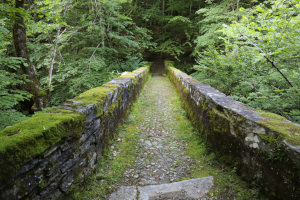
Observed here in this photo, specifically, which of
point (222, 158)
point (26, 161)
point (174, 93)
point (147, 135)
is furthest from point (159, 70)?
point (26, 161)

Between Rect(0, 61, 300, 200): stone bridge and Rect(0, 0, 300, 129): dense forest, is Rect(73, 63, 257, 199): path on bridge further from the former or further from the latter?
Rect(0, 0, 300, 129): dense forest

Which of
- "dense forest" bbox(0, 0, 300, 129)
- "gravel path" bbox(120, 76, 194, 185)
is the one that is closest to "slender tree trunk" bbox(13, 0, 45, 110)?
"dense forest" bbox(0, 0, 300, 129)

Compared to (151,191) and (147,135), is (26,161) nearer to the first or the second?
(151,191)

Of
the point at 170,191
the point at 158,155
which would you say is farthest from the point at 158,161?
the point at 170,191

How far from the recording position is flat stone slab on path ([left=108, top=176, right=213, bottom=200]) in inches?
89.1

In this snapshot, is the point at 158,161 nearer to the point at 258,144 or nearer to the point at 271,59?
the point at 258,144

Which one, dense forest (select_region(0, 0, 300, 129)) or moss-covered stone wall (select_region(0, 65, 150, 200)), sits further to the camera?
dense forest (select_region(0, 0, 300, 129))

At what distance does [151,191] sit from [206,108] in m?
2.00

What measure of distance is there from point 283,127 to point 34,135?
270cm

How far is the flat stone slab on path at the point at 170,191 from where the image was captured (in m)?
2.26

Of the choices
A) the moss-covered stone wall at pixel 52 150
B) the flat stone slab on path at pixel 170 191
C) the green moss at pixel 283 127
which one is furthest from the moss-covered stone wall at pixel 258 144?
the moss-covered stone wall at pixel 52 150

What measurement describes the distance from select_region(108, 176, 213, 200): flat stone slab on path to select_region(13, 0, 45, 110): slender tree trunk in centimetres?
604

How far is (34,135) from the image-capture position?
1.48 metres

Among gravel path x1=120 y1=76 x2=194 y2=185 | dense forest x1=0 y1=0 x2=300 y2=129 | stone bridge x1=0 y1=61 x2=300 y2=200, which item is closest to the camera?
stone bridge x1=0 y1=61 x2=300 y2=200
